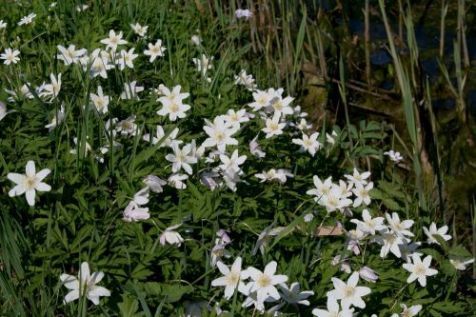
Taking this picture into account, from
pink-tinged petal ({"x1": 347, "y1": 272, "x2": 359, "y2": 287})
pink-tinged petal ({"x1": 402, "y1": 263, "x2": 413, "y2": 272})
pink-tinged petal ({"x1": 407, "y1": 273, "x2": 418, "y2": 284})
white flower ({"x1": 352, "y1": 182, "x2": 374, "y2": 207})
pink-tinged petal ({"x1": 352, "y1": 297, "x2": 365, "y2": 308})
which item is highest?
pink-tinged petal ({"x1": 347, "y1": 272, "x2": 359, "y2": 287})

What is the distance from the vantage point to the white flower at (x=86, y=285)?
1755mm

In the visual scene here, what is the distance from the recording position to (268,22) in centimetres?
372

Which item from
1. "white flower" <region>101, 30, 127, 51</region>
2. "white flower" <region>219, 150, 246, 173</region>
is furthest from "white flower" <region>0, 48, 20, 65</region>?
"white flower" <region>219, 150, 246, 173</region>

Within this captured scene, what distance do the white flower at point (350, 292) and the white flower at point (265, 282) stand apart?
18cm

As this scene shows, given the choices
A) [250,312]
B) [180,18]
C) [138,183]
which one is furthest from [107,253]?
[180,18]

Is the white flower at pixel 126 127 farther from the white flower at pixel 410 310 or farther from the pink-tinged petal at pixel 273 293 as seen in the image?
the white flower at pixel 410 310

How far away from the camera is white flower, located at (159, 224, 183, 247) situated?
1936mm

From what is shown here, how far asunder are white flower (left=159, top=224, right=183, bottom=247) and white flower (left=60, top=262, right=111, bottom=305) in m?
0.24

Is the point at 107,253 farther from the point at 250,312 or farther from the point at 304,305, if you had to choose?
the point at 304,305

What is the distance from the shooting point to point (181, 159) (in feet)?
7.20

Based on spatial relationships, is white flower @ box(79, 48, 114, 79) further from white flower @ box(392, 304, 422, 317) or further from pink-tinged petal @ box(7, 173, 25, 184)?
white flower @ box(392, 304, 422, 317)

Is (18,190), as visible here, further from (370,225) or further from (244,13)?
(244,13)

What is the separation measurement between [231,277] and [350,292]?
346mm

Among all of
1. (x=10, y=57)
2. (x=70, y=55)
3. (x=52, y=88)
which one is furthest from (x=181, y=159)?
(x=10, y=57)
